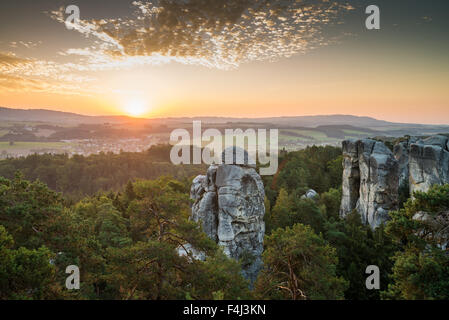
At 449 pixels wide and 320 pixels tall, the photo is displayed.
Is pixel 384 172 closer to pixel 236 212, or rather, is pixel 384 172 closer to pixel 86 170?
pixel 236 212

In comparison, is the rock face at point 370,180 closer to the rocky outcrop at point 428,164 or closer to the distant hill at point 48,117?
the rocky outcrop at point 428,164

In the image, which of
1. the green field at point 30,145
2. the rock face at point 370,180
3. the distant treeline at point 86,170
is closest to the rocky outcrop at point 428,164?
the rock face at point 370,180

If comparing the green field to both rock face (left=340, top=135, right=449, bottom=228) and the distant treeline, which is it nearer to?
the distant treeline

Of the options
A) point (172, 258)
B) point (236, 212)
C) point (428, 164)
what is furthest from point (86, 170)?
point (428, 164)

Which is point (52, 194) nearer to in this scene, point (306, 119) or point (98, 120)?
point (98, 120)
